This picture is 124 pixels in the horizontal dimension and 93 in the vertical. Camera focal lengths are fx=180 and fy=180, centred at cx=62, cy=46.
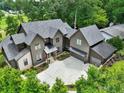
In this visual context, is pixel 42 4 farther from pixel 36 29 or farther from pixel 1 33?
pixel 36 29

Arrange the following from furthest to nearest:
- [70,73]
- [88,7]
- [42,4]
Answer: [42,4], [88,7], [70,73]

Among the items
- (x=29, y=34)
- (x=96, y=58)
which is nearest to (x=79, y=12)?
(x=96, y=58)

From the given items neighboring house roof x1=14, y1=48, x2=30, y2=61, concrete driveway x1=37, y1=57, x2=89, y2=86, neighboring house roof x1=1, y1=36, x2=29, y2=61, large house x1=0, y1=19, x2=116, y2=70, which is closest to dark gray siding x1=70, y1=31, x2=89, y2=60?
large house x1=0, y1=19, x2=116, y2=70

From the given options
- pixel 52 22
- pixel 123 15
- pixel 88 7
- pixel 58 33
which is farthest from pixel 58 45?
pixel 123 15

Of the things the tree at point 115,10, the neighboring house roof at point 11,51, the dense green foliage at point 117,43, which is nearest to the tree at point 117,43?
the dense green foliage at point 117,43

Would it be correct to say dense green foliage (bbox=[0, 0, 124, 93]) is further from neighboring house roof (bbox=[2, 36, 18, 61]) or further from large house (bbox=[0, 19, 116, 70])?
large house (bbox=[0, 19, 116, 70])

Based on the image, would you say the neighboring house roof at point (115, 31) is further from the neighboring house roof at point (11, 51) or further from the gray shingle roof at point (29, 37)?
the neighboring house roof at point (11, 51)

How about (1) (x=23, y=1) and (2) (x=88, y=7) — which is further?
(1) (x=23, y=1)

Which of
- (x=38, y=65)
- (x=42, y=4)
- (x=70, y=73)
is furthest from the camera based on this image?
(x=42, y=4)
